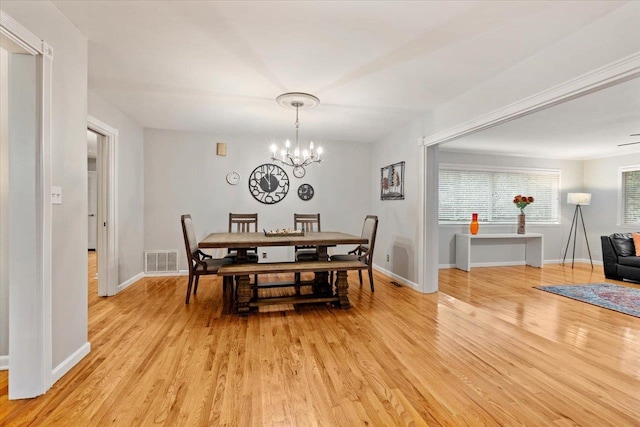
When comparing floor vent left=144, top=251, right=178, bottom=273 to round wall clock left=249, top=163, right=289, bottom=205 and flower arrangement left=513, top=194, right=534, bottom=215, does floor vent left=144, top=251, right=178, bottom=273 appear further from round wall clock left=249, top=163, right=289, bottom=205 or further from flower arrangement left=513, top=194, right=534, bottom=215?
flower arrangement left=513, top=194, right=534, bottom=215

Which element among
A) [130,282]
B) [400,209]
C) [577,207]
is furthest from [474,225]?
[130,282]

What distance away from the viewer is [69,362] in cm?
202

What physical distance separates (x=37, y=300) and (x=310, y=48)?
8.04 ft

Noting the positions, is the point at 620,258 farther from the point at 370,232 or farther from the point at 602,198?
the point at 370,232

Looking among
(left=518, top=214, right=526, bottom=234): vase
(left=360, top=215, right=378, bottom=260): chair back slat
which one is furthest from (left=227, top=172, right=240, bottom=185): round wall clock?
(left=518, top=214, right=526, bottom=234): vase

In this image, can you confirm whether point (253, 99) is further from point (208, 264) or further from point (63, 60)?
point (208, 264)

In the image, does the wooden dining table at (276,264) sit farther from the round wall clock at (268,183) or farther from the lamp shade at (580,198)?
the lamp shade at (580,198)

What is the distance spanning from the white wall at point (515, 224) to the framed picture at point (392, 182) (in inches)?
60.8

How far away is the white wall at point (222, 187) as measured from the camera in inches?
191

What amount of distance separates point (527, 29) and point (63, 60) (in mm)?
3133

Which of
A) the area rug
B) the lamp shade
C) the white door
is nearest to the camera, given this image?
the area rug

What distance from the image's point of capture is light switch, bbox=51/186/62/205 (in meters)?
1.86

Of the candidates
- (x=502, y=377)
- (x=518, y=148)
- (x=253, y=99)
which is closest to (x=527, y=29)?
(x=502, y=377)

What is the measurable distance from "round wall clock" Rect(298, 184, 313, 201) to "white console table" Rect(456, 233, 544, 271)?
2.98 meters
